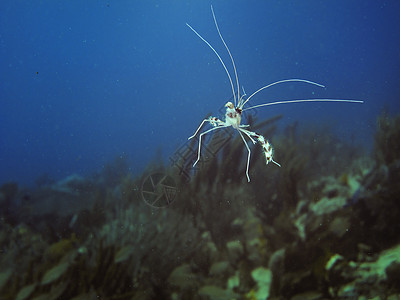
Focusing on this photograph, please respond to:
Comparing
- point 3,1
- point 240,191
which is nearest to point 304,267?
point 240,191

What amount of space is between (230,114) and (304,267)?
261 centimetres

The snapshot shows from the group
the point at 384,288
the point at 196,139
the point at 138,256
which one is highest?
the point at 196,139

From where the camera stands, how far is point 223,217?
491cm

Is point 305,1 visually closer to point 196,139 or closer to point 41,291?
point 196,139

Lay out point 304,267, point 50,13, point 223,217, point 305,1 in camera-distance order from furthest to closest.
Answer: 1. point 305,1
2. point 50,13
3. point 223,217
4. point 304,267

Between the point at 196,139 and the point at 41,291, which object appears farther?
the point at 196,139

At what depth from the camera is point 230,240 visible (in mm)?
4473

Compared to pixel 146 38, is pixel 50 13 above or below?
below

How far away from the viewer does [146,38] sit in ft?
206

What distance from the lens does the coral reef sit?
3223 millimetres

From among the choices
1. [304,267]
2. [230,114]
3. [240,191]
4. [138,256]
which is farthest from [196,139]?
[304,267]

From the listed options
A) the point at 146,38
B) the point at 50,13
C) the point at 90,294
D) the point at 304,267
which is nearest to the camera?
the point at 90,294

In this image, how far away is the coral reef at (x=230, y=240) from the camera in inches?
127

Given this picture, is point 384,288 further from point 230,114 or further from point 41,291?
point 41,291
